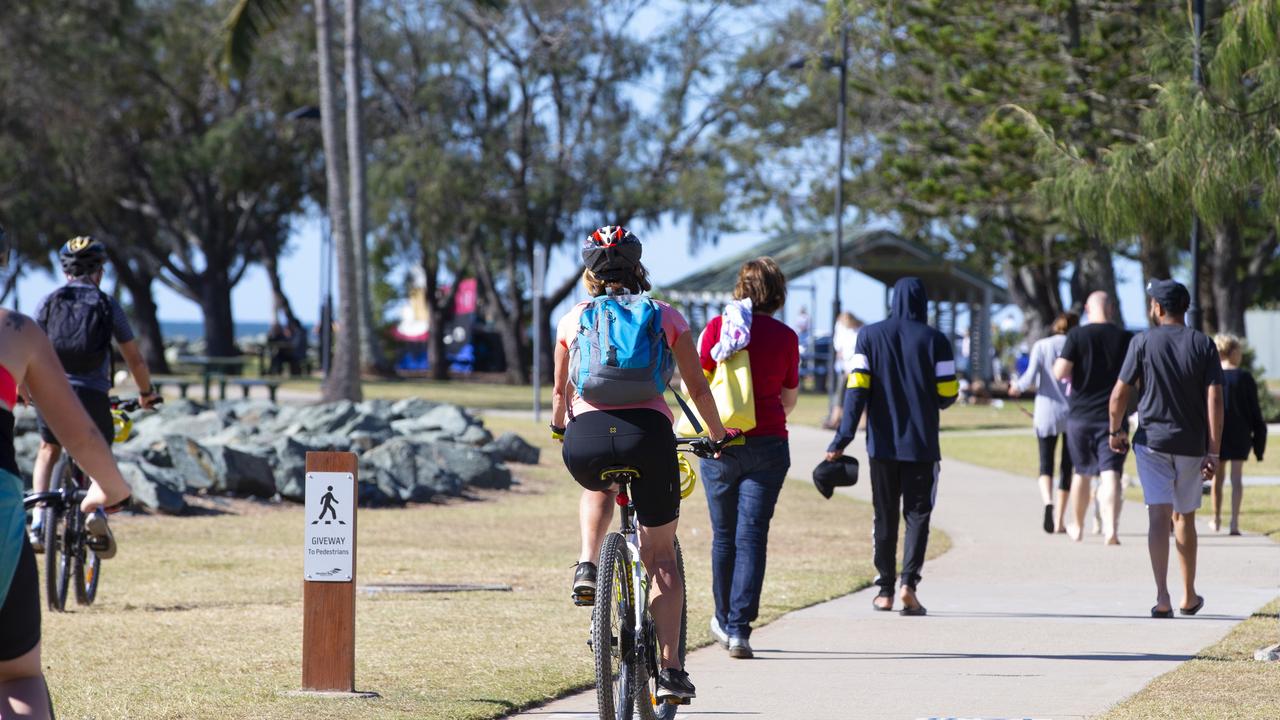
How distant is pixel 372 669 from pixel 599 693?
1832 mm

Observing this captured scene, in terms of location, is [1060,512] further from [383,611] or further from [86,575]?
[86,575]

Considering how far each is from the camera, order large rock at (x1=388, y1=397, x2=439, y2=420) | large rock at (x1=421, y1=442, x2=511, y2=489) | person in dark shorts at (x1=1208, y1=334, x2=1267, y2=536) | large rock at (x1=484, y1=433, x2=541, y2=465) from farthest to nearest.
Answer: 1. large rock at (x1=388, y1=397, x2=439, y2=420)
2. large rock at (x1=484, y1=433, x2=541, y2=465)
3. large rock at (x1=421, y1=442, x2=511, y2=489)
4. person in dark shorts at (x1=1208, y1=334, x2=1267, y2=536)

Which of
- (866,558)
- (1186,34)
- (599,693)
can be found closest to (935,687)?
(599,693)

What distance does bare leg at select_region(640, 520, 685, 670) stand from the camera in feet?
19.3

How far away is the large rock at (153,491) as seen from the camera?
43.9 ft

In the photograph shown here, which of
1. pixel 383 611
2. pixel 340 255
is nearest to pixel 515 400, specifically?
pixel 340 255

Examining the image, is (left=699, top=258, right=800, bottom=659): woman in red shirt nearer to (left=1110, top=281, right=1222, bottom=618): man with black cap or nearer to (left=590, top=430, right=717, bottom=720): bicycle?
(left=590, top=430, right=717, bottom=720): bicycle

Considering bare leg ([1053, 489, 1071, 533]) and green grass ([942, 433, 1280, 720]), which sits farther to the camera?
bare leg ([1053, 489, 1071, 533])

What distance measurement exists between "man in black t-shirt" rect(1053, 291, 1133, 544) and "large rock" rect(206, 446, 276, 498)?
6.82 metres

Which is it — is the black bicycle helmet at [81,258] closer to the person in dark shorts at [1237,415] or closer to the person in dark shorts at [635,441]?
the person in dark shorts at [635,441]

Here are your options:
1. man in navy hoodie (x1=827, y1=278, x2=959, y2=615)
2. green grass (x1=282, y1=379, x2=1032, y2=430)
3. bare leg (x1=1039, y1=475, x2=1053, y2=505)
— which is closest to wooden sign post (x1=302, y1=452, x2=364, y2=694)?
man in navy hoodie (x1=827, y1=278, x2=959, y2=615)

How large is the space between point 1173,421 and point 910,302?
149 cm

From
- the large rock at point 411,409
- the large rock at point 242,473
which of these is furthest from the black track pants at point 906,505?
the large rock at point 411,409

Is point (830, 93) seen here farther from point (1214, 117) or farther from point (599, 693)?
point (599, 693)
